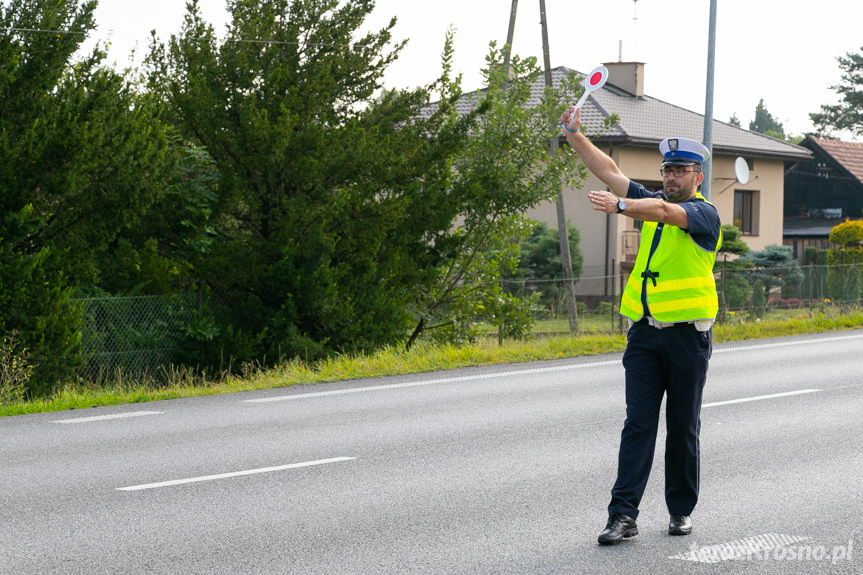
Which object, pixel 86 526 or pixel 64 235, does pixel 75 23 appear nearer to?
pixel 64 235

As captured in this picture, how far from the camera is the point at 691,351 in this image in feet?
17.5

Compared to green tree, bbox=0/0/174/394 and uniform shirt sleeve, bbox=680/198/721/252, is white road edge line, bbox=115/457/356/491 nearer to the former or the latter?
uniform shirt sleeve, bbox=680/198/721/252

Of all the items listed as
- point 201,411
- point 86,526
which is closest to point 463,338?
point 201,411

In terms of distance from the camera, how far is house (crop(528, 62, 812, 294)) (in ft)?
111


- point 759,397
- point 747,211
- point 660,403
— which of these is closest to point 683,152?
point 660,403

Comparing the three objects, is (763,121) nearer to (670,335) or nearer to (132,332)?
(132,332)

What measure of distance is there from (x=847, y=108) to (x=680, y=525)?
249 ft

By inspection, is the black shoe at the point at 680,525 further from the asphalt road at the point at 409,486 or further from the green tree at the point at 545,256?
the green tree at the point at 545,256

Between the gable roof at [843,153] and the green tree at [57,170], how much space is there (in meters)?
40.4

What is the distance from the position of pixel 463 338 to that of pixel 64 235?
23.5ft

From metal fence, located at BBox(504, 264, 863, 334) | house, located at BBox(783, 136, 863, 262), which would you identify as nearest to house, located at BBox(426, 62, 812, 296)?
metal fence, located at BBox(504, 264, 863, 334)

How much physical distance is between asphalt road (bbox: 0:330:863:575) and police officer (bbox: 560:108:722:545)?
0.25m

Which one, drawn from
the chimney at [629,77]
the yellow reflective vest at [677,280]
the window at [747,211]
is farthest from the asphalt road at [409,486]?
the chimney at [629,77]

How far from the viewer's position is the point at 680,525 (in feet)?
18.1
